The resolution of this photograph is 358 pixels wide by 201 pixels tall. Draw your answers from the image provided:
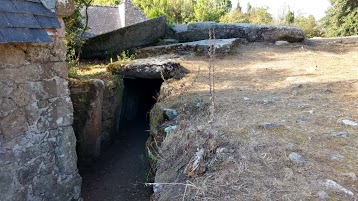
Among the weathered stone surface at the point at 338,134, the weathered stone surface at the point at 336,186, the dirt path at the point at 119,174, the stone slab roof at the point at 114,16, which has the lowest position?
the dirt path at the point at 119,174

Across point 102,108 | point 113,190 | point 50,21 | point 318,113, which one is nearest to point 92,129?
point 102,108

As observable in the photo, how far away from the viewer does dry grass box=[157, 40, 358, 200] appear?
7.44ft

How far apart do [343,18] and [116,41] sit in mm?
12249

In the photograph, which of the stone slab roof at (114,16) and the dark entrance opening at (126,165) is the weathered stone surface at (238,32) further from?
the stone slab roof at (114,16)

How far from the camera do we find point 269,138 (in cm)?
293

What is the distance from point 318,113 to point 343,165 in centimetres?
→ 120

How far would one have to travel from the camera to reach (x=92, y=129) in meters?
5.23

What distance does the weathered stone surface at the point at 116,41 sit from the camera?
7652 mm

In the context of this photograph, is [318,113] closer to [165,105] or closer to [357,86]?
[357,86]

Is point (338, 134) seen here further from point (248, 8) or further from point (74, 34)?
point (248, 8)

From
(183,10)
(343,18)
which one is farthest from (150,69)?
(183,10)

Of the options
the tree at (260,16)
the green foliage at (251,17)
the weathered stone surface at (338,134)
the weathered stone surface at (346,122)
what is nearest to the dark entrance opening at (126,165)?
the weathered stone surface at (338,134)

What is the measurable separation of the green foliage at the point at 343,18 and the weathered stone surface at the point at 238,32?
7215 mm

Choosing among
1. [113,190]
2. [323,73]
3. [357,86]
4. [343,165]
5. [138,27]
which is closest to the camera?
[343,165]
